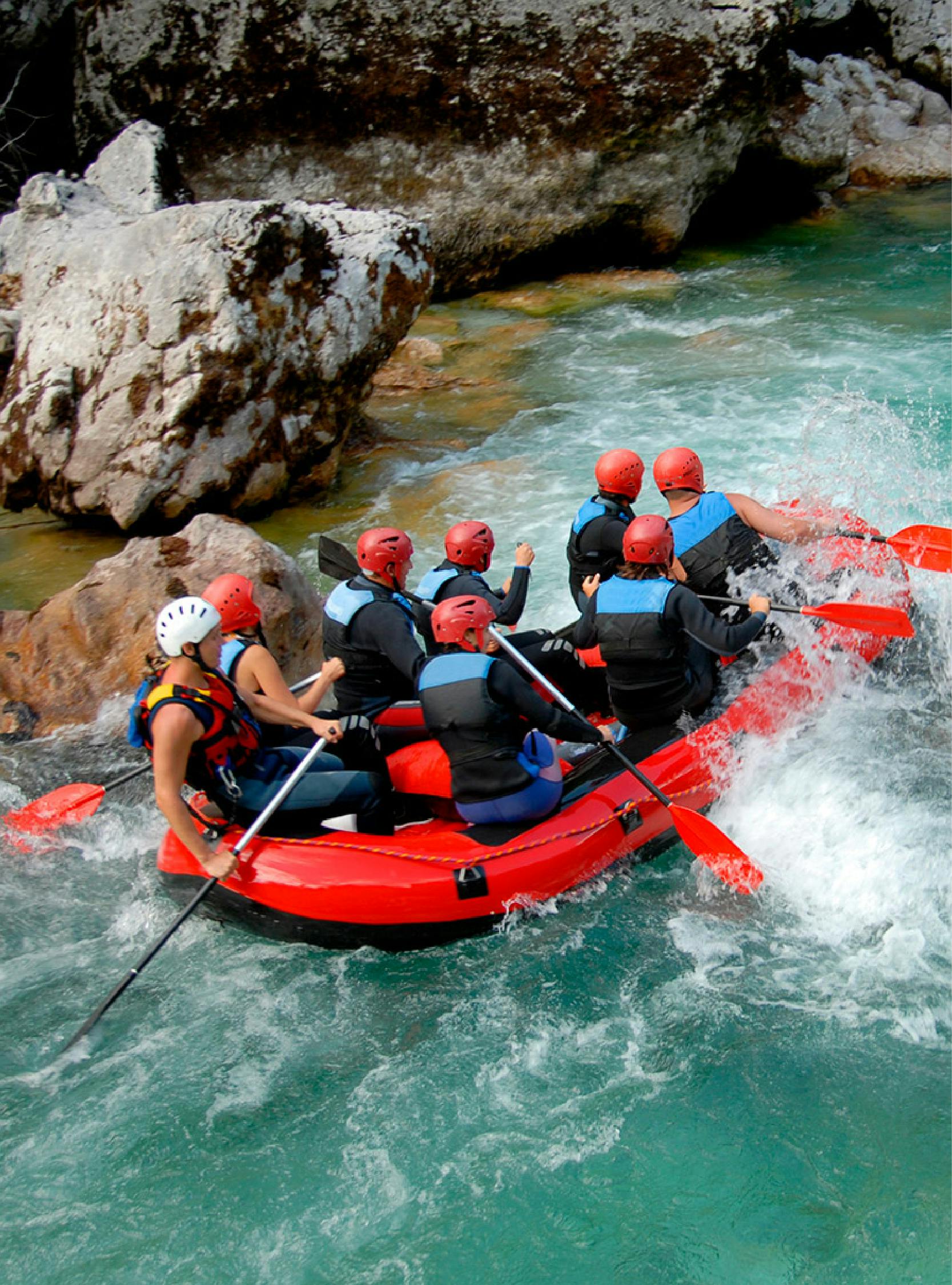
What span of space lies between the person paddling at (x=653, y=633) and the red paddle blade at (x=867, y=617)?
0.42 meters

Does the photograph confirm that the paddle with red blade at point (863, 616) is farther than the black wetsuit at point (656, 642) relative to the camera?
Yes

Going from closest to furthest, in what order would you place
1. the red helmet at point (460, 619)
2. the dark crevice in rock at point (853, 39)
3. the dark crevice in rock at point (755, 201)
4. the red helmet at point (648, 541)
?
the red helmet at point (460, 619) → the red helmet at point (648, 541) → the dark crevice in rock at point (755, 201) → the dark crevice in rock at point (853, 39)

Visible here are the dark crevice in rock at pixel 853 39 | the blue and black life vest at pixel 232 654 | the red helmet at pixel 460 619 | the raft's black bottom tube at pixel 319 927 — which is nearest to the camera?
the red helmet at pixel 460 619

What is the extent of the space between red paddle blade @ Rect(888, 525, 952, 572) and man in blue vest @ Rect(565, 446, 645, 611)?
1421 millimetres

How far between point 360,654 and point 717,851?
1711 mm

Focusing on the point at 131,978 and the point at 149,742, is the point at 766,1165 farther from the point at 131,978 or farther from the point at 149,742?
the point at 149,742

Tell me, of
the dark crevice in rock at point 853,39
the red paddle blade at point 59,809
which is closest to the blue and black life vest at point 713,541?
the red paddle blade at point 59,809

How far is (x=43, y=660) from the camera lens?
6.49 m

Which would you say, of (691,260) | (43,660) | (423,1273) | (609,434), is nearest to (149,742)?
(423,1273)

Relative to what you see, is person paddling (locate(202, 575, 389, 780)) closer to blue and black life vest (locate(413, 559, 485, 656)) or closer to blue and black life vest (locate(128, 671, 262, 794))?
blue and black life vest (locate(128, 671, 262, 794))

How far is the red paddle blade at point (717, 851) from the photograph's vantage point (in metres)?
4.66

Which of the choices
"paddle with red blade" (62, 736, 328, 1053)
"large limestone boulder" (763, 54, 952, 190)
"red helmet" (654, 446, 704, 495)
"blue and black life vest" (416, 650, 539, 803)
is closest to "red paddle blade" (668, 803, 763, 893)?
"blue and black life vest" (416, 650, 539, 803)

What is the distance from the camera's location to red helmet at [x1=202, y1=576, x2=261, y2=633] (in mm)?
4699

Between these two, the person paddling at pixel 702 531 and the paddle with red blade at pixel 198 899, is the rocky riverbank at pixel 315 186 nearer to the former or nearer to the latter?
the person paddling at pixel 702 531
